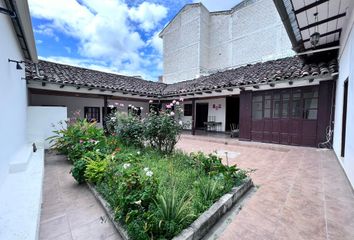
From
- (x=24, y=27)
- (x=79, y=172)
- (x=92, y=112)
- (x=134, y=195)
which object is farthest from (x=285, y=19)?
(x=92, y=112)

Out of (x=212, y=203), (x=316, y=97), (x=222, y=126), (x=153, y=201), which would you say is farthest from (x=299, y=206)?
(x=222, y=126)

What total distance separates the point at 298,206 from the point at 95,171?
136 inches

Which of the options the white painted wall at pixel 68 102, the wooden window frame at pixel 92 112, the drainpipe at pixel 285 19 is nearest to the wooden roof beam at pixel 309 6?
the drainpipe at pixel 285 19

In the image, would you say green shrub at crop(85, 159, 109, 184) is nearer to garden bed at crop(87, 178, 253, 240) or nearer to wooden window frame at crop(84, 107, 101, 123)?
garden bed at crop(87, 178, 253, 240)

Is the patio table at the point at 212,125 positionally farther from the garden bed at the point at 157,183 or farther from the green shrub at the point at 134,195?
the green shrub at the point at 134,195

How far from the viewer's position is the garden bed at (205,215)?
1.88 m

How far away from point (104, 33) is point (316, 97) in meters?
11.7

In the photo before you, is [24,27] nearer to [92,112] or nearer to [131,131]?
[131,131]

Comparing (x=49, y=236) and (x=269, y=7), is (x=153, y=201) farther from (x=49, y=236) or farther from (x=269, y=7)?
(x=269, y=7)

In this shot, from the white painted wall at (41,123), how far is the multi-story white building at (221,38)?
10.8 meters

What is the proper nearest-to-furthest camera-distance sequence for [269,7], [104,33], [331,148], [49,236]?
[49,236]
[331,148]
[104,33]
[269,7]

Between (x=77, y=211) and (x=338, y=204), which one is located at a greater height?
(x=338, y=204)

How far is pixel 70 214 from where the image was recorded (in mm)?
2512

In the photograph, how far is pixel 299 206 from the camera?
245 cm
